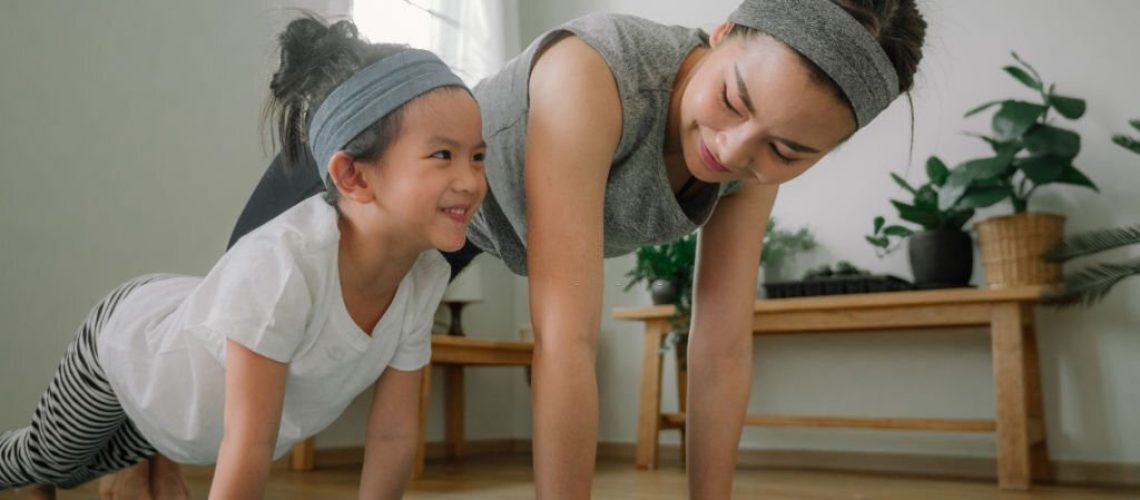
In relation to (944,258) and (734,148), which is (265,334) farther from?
(944,258)

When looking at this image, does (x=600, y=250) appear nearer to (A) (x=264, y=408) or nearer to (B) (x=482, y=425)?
(A) (x=264, y=408)

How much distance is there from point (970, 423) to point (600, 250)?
2.22 m

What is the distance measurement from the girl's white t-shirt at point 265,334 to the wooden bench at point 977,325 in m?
1.96

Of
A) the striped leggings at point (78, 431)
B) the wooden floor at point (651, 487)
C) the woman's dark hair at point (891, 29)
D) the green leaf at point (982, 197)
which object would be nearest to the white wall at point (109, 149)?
the wooden floor at point (651, 487)

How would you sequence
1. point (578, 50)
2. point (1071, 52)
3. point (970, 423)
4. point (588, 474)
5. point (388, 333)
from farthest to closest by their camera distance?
point (1071, 52), point (970, 423), point (388, 333), point (578, 50), point (588, 474)

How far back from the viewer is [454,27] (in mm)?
3977

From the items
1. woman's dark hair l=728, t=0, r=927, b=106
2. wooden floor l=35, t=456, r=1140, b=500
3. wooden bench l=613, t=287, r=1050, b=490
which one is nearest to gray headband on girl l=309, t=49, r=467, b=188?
woman's dark hair l=728, t=0, r=927, b=106

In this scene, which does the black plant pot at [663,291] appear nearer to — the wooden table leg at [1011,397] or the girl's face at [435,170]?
the wooden table leg at [1011,397]

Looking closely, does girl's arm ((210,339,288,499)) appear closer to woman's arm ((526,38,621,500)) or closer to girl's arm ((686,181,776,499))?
woman's arm ((526,38,621,500))

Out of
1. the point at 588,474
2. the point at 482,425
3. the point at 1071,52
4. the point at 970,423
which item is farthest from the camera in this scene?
the point at 482,425

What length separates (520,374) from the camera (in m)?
4.40

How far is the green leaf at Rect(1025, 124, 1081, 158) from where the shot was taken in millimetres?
2805

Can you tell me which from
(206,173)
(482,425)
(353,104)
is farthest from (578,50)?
(482,425)

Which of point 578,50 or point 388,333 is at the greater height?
point 578,50
